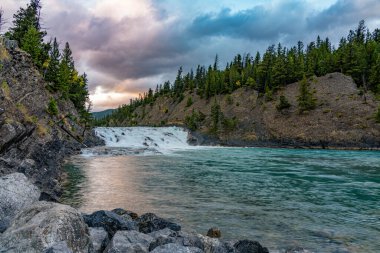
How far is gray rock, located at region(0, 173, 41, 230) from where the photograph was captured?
1203 centimetres

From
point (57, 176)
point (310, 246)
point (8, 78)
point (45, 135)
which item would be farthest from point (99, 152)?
point (310, 246)

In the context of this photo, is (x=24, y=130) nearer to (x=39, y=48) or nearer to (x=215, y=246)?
(x=215, y=246)

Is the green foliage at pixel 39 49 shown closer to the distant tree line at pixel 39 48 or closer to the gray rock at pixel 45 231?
the distant tree line at pixel 39 48

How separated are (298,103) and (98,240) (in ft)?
352

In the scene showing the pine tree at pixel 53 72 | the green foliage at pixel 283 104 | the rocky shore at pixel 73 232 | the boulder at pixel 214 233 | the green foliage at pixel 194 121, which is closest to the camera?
the rocky shore at pixel 73 232

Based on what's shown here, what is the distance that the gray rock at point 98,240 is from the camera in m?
9.82

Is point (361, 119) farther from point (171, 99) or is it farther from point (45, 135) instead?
point (171, 99)

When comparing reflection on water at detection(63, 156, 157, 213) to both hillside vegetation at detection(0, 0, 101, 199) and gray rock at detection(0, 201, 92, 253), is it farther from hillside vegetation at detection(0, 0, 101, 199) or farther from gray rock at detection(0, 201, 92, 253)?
gray rock at detection(0, 201, 92, 253)

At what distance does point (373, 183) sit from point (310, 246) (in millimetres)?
20369

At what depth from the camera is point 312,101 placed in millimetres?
102562

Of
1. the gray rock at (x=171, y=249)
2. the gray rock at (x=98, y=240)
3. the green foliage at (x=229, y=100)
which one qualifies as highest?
the green foliage at (x=229, y=100)

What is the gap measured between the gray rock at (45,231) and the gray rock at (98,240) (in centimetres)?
83

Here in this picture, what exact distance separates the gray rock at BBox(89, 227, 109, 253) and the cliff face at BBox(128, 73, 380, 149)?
8843 centimetres

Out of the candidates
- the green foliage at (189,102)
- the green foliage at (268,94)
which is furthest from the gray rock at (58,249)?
the green foliage at (189,102)
